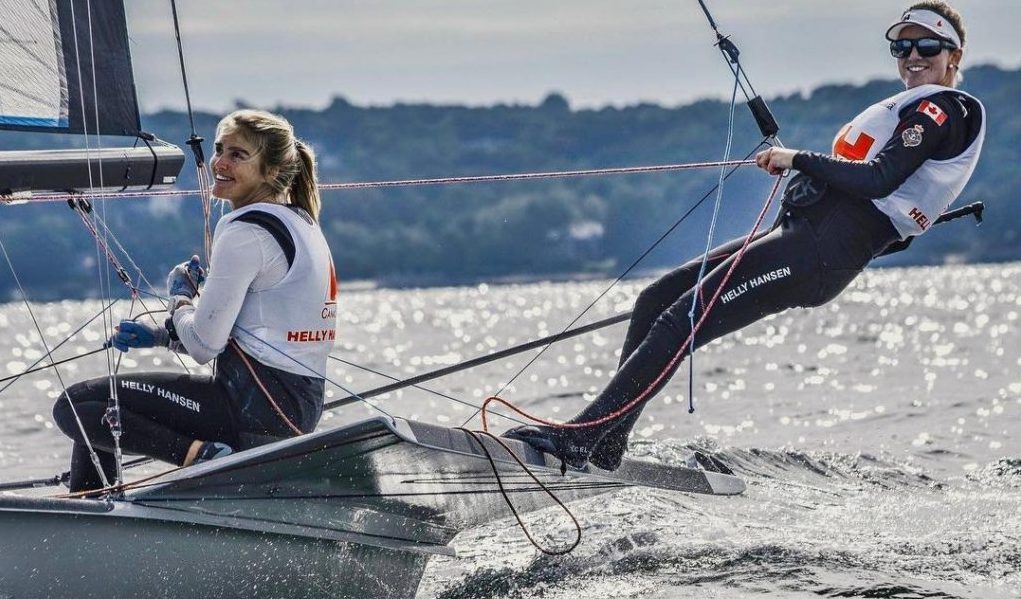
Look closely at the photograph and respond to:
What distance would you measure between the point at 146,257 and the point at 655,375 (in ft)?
320

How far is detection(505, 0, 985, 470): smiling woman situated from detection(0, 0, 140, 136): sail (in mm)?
1806

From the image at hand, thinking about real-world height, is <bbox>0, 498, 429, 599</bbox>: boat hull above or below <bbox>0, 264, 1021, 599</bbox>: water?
above

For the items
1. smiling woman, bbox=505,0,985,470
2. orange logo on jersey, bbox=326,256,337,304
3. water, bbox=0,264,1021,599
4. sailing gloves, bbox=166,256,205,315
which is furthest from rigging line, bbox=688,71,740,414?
sailing gloves, bbox=166,256,205,315

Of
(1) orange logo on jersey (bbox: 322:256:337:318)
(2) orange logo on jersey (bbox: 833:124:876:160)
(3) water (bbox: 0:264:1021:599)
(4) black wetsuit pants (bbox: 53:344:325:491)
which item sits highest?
(2) orange logo on jersey (bbox: 833:124:876:160)

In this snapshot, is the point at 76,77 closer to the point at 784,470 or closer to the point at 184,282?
the point at 184,282

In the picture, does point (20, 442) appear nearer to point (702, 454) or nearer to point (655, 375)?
point (702, 454)

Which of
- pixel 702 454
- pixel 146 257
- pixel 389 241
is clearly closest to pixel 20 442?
pixel 702 454

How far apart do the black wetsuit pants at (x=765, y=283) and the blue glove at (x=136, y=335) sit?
1268mm

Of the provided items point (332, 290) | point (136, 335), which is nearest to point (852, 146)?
point (332, 290)

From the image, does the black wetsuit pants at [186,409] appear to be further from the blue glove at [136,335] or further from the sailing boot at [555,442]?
the sailing boot at [555,442]

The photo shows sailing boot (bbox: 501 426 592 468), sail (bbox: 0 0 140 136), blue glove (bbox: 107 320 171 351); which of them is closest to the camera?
blue glove (bbox: 107 320 171 351)

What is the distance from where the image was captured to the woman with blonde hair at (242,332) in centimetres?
339

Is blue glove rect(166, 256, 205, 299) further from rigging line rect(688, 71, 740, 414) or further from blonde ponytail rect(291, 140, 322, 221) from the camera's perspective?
Answer: rigging line rect(688, 71, 740, 414)

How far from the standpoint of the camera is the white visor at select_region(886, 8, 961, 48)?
414cm
